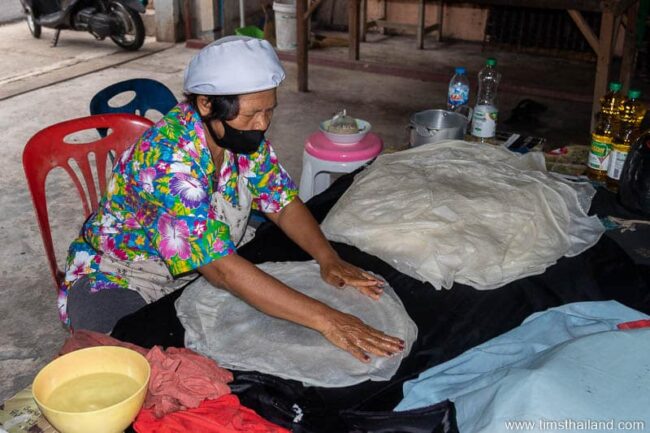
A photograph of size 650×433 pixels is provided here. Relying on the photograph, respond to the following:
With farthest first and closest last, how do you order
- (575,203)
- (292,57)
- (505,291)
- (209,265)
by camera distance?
(292,57) < (575,203) < (505,291) < (209,265)

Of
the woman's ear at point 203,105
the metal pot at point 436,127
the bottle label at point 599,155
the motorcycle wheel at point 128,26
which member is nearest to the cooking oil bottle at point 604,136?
the bottle label at point 599,155

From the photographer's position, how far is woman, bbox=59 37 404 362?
5.16ft

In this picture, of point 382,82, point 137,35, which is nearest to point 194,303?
point 382,82

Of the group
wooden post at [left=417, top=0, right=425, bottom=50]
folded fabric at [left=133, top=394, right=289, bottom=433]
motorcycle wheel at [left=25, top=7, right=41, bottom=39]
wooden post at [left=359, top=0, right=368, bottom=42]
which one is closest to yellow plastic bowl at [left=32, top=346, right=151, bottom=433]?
folded fabric at [left=133, top=394, right=289, bottom=433]

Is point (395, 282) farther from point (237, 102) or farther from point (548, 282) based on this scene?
point (237, 102)

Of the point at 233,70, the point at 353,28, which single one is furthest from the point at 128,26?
the point at 233,70

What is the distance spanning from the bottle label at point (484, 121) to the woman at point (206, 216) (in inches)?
38.0

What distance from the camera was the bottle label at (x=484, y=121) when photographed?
2.57 m

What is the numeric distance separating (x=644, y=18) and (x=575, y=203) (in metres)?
4.96

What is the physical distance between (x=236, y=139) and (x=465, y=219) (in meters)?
0.69

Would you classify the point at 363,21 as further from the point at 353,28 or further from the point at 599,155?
the point at 599,155

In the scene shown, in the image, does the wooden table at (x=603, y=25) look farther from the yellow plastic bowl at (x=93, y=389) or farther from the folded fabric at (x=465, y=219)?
the yellow plastic bowl at (x=93, y=389)

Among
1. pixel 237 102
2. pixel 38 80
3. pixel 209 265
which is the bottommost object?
pixel 38 80

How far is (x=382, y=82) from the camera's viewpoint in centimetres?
602
